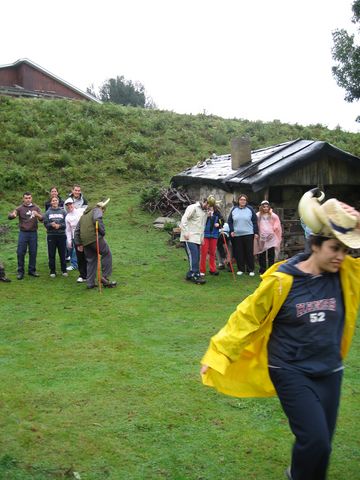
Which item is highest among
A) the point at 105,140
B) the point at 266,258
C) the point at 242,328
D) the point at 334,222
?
the point at 105,140

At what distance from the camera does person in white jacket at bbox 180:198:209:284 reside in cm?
1184

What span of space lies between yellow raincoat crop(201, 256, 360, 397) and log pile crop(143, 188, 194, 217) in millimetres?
14527

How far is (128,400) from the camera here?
5758mm

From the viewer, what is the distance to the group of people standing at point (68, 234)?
10938 mm

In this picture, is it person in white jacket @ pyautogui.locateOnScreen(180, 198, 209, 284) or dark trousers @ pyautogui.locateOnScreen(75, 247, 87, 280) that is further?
person in white jacket @ pyautogui.locateOnScreen(180, 198, 209, 284)

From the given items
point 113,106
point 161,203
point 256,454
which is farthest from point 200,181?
point 113,106

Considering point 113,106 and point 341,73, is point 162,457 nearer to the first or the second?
point 341,73

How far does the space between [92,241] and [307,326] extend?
7.90 meters

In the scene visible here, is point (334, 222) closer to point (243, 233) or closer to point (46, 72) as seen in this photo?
point (243, 233)

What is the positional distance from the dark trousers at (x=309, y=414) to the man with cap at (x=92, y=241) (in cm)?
776

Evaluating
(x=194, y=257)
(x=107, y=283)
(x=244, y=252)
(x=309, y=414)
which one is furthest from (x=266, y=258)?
(x=309, y=414)

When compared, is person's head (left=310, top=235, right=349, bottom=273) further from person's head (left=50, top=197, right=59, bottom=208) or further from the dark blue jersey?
person's head (left=50, top=197, right=59, bottom=208)

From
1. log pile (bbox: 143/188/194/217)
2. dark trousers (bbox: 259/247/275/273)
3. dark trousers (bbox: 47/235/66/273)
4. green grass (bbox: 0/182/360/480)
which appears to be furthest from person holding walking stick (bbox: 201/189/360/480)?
log pile (bbox: 143/188/194/217)

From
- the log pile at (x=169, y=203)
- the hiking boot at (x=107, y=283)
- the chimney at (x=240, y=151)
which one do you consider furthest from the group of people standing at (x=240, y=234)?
the log pile at (x=169, y=203)
